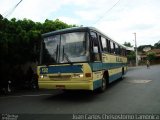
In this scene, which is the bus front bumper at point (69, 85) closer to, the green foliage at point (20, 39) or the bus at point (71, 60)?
the bus at point (71, 60)

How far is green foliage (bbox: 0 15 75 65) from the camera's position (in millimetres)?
16094

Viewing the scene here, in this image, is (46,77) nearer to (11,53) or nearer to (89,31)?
(89,31)

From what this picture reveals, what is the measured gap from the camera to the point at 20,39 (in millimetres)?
16844

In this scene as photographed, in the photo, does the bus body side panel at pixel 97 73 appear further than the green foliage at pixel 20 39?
No

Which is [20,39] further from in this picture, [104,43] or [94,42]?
[94,42]

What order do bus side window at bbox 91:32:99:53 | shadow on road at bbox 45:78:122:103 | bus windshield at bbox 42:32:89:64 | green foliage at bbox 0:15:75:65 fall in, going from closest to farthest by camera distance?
bus windshield at bbox 42:32:89:64 → bus side window at bbox 91:32:99:53 → shadow on road at bbox 45:78:122:103 → green foliage at bbox 0:15:75:65

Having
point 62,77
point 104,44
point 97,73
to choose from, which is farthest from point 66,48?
point 104,44

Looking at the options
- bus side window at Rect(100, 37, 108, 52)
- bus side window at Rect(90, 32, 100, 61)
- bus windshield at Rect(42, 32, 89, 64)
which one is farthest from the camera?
bus side window at Rect(100, 37, 108, 52)

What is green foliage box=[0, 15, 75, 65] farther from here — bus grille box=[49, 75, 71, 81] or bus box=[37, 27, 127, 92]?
bus grille box=[49, 75, 71, 81]

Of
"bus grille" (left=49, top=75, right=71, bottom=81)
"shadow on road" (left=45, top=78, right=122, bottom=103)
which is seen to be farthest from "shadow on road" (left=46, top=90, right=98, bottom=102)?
"bus grille" (left=49, top=75, right=71, bottom=81)

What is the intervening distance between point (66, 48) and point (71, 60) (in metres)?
0.63

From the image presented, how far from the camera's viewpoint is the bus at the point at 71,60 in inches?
404

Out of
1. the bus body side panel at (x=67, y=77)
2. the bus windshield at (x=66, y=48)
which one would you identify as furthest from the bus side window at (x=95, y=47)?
the bus body side panel at (x=67, y=77)

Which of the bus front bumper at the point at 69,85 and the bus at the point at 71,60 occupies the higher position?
the bus at the point at 71,60
